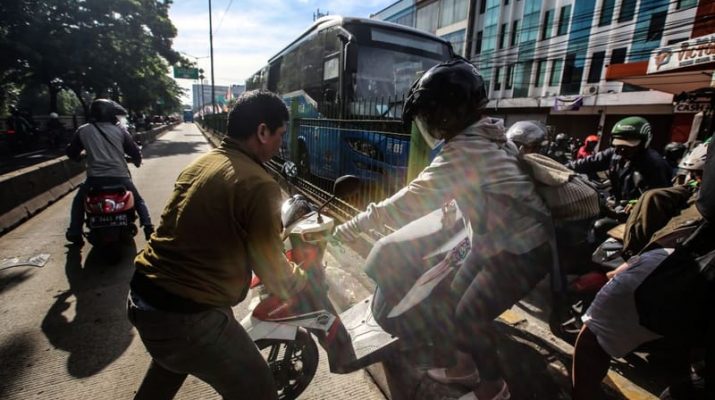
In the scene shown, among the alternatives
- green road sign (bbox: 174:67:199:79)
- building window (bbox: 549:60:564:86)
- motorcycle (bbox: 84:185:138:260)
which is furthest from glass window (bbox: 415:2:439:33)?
motorcycle (bbox: 84:185:138:260)

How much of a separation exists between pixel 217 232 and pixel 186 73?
33.1m

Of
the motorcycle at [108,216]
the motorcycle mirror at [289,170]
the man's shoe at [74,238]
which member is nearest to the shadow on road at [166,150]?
the man's shoe at [74,238]

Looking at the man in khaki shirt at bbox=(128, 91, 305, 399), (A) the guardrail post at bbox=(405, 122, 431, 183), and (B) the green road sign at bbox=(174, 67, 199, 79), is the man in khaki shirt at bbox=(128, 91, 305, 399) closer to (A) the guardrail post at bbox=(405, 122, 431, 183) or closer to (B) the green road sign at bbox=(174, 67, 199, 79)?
(A) the guardrail post at bbox=(405, 122, 431, 183)

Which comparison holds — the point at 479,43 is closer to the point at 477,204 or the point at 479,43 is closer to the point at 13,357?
the point at 477,204

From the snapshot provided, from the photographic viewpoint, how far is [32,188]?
5.63 m

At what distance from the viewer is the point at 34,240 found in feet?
14.5

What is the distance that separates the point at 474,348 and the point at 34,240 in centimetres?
542

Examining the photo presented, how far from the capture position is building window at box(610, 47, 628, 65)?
2030cm

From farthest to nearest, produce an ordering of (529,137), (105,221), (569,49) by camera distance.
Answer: (569,49)
(105,221)
(529,137)

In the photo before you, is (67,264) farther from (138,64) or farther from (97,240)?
(138,64)

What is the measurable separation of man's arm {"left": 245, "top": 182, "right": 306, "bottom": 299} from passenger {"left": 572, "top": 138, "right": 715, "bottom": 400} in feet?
4.50

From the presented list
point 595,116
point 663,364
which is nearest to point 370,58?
point 663,364

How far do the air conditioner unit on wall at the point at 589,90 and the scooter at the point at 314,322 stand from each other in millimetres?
24454

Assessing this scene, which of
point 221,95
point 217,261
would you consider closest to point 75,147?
point 217,261
